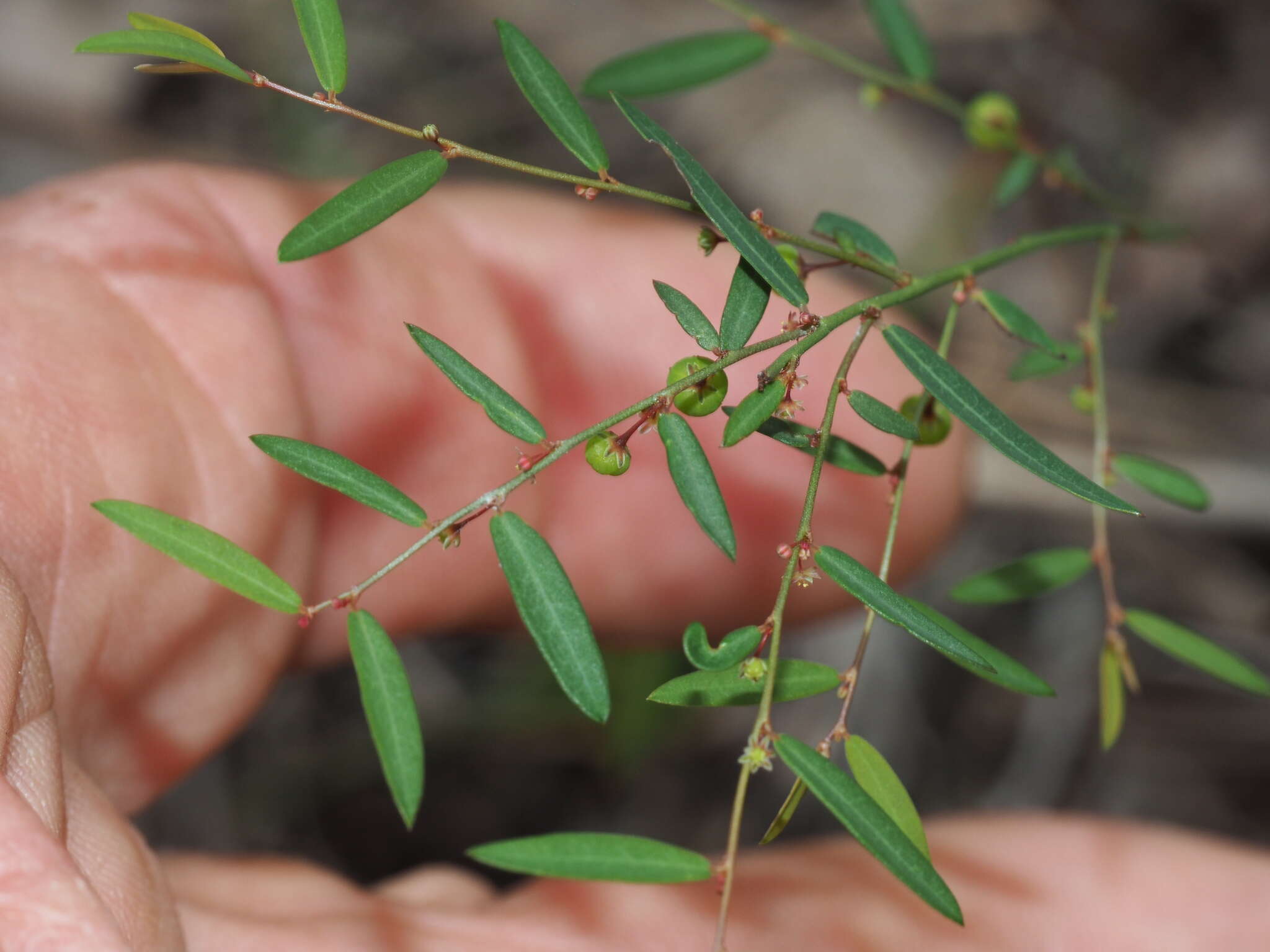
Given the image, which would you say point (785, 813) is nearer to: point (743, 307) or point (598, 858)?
point (598, 858)

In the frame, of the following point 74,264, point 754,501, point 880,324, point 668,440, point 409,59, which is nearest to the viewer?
point 668,440

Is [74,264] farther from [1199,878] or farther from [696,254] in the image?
[1199,878]

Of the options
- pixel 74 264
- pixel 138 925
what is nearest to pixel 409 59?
pixel 74 264

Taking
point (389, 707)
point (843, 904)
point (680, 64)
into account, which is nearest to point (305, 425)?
point (680, 64)

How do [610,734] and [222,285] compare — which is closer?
[222,285]

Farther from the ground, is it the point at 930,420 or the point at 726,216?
the point at 726,216

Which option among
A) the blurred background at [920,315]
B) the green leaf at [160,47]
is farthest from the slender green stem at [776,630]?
the blurred background at [920,315]
